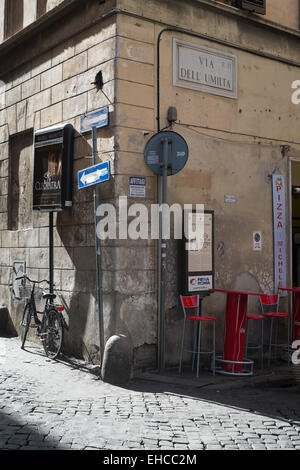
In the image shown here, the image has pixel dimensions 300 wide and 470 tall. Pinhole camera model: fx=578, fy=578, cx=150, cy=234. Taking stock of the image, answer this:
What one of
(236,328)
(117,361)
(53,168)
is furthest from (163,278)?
(53,168)

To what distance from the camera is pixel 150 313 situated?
801 centimetres

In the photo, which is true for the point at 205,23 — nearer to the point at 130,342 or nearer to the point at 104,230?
the point at 104,230

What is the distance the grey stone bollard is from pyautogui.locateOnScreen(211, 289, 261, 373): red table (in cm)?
147

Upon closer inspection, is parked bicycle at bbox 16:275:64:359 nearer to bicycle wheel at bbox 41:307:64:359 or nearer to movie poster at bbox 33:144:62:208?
bicycle wheel at bbox 41:307:64:359

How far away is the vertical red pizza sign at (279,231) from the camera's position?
9531 mm

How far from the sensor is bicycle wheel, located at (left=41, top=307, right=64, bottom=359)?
338 inches

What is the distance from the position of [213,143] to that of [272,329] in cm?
312

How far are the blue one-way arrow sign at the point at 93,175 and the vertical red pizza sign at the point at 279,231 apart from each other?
3.32 m

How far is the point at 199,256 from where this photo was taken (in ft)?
27.1

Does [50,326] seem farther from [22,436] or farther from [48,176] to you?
[22,436]

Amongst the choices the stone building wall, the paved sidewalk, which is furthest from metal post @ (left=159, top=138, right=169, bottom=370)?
the stone building wall

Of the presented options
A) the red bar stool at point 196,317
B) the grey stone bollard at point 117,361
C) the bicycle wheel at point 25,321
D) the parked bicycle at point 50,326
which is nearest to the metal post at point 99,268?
the grey stone bollard at point 117,361

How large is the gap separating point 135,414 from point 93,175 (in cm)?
326

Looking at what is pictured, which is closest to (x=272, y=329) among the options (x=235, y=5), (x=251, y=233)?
(x=251, y=233)
